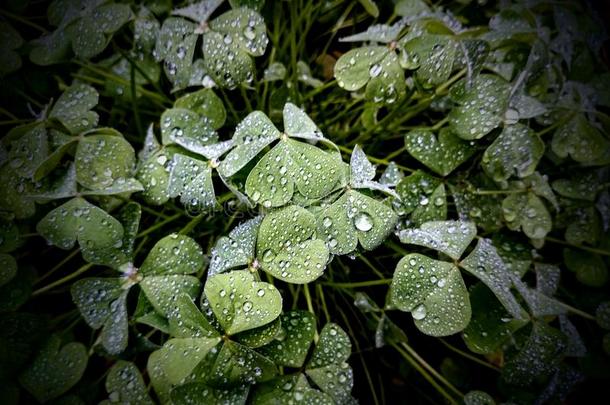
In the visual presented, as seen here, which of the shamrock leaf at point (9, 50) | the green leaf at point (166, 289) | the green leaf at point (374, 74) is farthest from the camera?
the shamrock leaf at point (9, 50)

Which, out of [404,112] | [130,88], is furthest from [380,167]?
[130,88]

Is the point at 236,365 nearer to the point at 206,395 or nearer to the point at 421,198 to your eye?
the point at 206,395

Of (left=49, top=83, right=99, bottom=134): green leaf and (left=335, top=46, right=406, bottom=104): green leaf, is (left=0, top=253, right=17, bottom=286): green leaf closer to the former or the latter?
(left=49, top=83, right=99, bottom=134): green leaf

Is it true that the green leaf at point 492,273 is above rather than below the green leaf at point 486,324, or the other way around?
above

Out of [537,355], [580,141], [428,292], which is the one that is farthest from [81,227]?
[580,141]

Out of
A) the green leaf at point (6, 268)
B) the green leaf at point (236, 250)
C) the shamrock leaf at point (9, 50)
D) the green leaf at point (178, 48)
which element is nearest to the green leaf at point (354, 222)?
the green leaf at point (236, 250)

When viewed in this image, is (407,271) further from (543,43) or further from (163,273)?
(543,43)

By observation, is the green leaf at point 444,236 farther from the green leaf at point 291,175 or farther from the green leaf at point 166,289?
the green leaf at point 166,289
